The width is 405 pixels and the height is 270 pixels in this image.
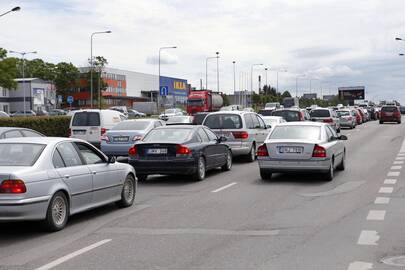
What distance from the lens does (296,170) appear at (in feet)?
45.9

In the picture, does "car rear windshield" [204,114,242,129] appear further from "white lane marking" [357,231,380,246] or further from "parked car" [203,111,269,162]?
"white lane marking" [357,231,380,246]

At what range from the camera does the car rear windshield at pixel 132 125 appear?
1984cm

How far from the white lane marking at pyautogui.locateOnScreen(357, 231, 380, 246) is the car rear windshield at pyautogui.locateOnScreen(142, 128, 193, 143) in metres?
6.99

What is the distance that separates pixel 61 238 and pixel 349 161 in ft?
42.7

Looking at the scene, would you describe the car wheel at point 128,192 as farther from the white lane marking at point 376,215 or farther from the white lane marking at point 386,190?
the white lane marking at point 386,190

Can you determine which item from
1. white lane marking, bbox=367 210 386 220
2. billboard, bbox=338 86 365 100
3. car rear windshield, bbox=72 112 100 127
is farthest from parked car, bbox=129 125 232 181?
billboard, bbox=338 86 365 100

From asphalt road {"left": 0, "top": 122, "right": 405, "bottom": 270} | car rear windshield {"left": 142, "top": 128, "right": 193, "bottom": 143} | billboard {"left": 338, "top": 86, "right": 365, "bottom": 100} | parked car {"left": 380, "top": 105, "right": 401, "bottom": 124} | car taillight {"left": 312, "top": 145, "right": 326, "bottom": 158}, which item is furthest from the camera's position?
billboard {"left": 338, "top": 86, "right": 365, "bottom": 100}

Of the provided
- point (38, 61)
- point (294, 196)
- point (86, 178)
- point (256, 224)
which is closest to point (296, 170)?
point (294, 196)

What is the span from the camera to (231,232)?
8.27m

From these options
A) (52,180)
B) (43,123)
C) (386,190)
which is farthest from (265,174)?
(43,123)

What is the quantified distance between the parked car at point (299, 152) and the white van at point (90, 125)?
32.0 feet

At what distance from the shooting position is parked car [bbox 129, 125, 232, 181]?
14148mm

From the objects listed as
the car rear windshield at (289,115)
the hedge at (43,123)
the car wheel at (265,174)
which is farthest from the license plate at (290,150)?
the hedge at (43,123)

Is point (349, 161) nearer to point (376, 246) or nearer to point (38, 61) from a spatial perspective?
point (376, 246)
